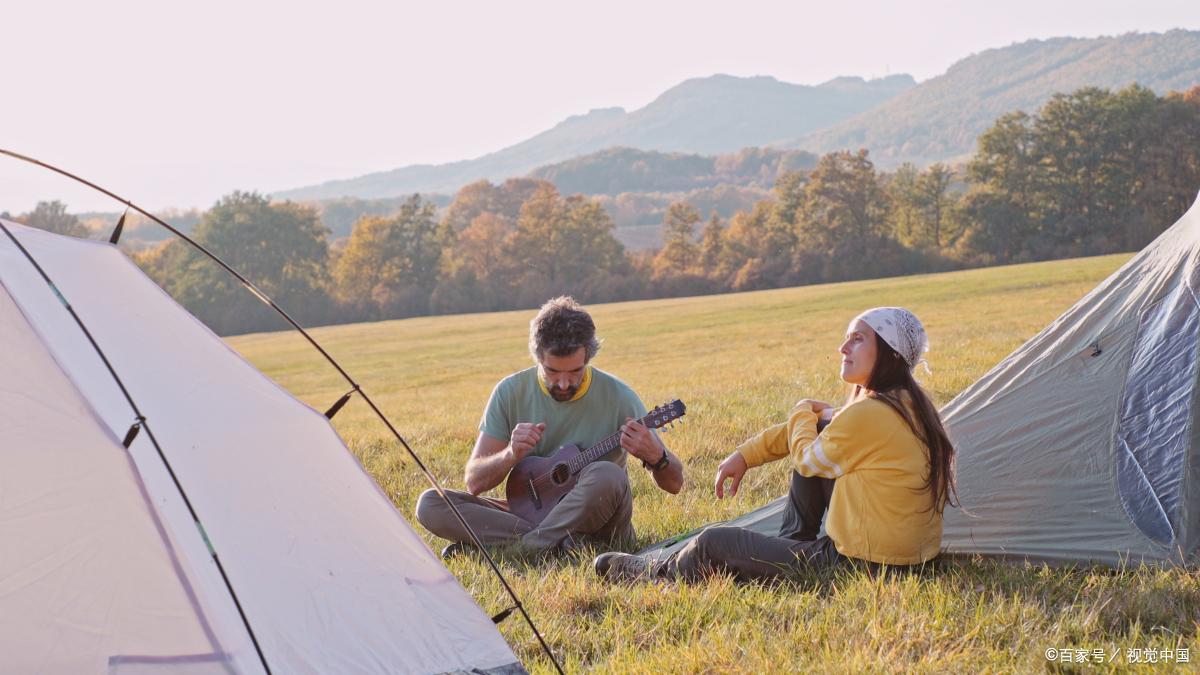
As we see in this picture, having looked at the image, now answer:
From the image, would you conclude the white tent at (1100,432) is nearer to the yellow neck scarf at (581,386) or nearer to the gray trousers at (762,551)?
A: the gray trousers at (762,551)

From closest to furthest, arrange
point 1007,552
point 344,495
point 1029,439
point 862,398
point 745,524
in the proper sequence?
point 344,495 → point 862,398 → point 1007,552 → point 1029,439 → point 745,524

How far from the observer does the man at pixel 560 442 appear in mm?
6008

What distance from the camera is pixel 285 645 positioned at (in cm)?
378

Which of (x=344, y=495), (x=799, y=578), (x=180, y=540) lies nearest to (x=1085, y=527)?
(x=799, y=578)

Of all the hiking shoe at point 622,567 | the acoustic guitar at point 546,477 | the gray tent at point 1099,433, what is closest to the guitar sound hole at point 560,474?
the acoustic guitar at point 546,477

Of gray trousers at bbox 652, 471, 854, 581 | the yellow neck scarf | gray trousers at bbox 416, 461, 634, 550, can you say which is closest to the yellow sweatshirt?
gray trousers at bbox 652, 471, 854, 581

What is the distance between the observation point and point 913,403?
4824 mm

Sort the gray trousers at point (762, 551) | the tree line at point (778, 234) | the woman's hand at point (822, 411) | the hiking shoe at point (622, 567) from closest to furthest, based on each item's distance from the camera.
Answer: the gray trousers at point (762, 551) → the woman's hand at point (822, 411) → the hiking shoe at point (622, 567) → the tree line at point (778, 234)

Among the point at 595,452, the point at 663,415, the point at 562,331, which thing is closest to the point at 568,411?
the point at 595,452

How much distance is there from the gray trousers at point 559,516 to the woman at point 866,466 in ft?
2.32

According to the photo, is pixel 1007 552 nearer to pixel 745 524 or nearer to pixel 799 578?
pixel 799 578

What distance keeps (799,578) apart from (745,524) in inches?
46.8

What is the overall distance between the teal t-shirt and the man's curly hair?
0.32m

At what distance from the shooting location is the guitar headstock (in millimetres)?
5664
